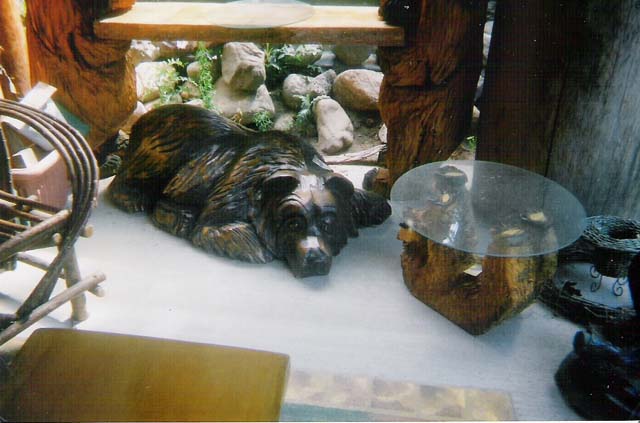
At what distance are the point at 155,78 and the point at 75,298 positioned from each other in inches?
110

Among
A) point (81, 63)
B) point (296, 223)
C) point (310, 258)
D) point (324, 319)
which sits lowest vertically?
point (324, 319)

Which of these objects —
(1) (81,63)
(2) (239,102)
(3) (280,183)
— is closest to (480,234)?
(3) (280,183)

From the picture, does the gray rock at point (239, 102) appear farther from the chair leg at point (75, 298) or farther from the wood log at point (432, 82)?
the chair leg at point (75, 298)

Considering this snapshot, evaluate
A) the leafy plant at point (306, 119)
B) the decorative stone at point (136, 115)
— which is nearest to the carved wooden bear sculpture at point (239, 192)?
the decorative stone at point (136, 115)

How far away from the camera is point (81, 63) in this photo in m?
3.10

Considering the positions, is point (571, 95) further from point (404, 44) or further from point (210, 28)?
point (210, 28)

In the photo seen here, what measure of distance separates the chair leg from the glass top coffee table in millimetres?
1211

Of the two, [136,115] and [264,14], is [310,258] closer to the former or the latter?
[264,14]

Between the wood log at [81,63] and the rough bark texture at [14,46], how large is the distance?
25 cm

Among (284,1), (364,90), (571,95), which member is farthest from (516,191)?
(364,90)

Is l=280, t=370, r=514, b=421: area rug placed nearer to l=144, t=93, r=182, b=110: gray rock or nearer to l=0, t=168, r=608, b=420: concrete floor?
l=0, t=168, r=608, b=420: concrete floor

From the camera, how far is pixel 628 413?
1733 mm

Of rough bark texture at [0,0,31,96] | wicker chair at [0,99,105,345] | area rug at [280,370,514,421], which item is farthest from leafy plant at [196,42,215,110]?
area rug at [280,370,514,421]

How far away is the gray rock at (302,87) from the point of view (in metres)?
4.77
